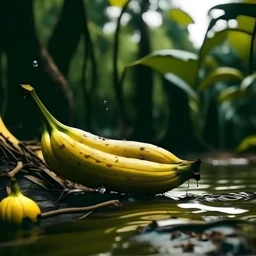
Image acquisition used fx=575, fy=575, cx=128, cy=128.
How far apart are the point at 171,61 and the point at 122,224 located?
10.3ft

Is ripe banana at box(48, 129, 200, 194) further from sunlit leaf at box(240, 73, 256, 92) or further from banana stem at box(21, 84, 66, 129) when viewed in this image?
sunlit leaf at box(240, 73, 256, 92)

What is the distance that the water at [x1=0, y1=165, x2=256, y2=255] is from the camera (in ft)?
3.78

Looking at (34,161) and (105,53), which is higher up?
(105,53)

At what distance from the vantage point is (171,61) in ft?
14.6

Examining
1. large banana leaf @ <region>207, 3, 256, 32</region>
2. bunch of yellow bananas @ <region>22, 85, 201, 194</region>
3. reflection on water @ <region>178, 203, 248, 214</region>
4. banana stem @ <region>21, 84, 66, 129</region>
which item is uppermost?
large banana leaf @ <region>207, 3, 256, 32</region>

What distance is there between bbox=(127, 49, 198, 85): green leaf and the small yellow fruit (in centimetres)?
261

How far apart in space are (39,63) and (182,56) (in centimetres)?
109

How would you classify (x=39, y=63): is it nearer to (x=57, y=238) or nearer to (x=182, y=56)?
(x=182, y=56)

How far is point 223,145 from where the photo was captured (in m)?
10.8

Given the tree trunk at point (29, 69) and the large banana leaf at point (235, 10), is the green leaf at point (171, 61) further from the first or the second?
the large banana leaf at point (235, 10)

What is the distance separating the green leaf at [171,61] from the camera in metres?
4.27

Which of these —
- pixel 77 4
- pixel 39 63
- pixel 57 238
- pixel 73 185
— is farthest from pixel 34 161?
pixel 77 4

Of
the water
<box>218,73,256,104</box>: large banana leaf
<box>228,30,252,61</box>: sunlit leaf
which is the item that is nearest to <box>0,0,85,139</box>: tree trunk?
<box>218,73,256,104</box>: large banana leaf

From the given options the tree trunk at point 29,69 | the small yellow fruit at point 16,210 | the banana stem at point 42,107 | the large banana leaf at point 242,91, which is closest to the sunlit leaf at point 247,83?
the large banana leaf at point 242,91
